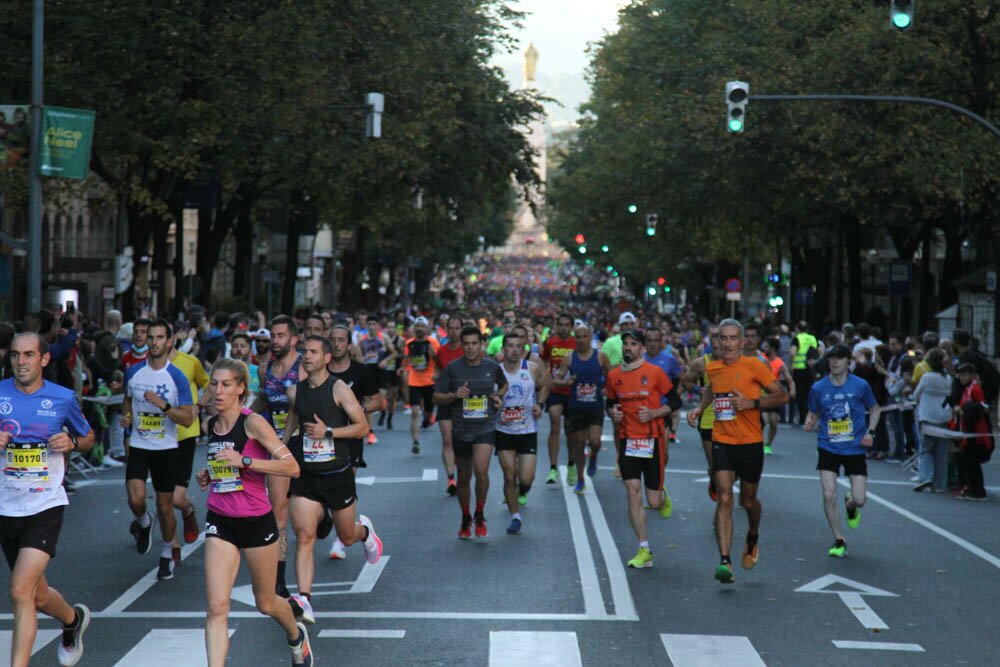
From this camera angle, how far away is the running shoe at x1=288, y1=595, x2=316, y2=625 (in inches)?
373

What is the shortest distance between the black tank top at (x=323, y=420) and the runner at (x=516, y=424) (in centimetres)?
406

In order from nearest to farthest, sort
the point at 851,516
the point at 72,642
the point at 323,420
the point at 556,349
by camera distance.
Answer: the point at 72,642 → the point at 323,420 → the point at 851,516 → the point at 556,349

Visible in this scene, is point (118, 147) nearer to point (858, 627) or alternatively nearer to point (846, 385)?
point (846, 385)

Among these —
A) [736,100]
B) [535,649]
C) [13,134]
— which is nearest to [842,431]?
[535,649]

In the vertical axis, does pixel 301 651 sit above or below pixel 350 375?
below

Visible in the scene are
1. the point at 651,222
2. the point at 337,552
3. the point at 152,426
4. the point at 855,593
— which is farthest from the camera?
the point at 651,222

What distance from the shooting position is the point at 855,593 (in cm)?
1204

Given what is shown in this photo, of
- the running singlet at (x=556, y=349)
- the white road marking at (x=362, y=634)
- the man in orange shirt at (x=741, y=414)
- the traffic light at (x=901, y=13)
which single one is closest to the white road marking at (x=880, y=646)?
the man in orange shirt at (x=741, y=414)

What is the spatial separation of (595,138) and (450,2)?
23929 millimetres

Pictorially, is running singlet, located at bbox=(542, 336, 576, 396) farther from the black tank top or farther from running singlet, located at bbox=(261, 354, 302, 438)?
the black tank top

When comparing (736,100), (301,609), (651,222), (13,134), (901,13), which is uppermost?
(901,13)

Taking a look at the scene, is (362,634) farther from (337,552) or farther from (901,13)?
(901,13)

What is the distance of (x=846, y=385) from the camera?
1442cm

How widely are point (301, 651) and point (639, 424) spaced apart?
204 inches
